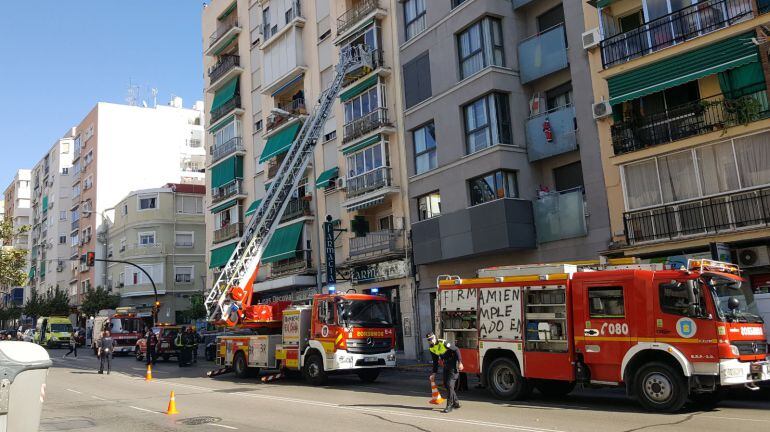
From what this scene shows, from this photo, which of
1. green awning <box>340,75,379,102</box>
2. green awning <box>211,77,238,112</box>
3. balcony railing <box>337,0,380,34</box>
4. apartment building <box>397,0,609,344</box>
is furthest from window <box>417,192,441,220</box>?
green awning <box>211,77,238,112</box>

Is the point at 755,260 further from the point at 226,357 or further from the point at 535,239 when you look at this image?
the point at 226,357

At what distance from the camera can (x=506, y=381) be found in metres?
14.5

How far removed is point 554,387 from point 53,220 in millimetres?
80663

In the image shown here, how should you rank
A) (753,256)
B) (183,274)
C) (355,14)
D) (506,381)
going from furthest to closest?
(183,274) → (355,14) → (753,256) → (506,381)

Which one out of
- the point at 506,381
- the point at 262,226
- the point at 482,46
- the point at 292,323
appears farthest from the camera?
the point at 482,46

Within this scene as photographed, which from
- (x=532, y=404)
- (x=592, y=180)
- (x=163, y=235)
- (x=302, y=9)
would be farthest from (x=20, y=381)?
(x=163, y=235)

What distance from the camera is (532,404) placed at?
13.5 metres

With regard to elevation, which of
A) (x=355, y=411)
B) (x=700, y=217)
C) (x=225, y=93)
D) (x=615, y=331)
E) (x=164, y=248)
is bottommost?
(x=355, y=411)

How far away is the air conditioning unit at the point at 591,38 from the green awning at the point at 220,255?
26.0m

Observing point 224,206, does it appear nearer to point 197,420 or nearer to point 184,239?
point 184,239

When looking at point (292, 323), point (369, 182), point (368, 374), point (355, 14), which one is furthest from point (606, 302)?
point (355, 14)

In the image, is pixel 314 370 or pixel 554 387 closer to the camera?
pixel 554 387

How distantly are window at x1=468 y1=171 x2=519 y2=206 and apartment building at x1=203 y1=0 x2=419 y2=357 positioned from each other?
476cm

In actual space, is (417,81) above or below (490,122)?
above
